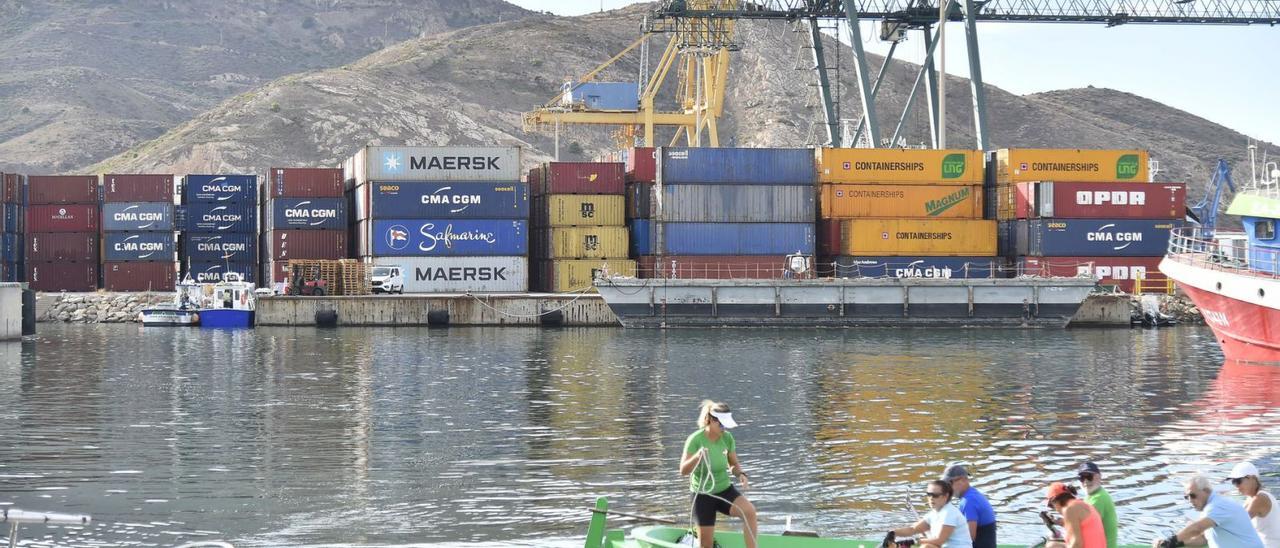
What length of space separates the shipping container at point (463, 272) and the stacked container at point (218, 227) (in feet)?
33.7

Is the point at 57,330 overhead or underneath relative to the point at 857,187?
underneath

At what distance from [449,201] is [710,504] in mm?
59742

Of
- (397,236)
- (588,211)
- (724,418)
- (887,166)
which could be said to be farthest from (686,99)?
(724,418)

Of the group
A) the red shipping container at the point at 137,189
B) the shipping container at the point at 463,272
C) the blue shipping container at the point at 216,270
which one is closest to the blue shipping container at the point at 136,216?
the red shipping container at the point at 137,189

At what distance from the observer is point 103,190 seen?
78562mm

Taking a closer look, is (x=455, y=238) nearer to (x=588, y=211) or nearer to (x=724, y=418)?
(x=588, y=211)

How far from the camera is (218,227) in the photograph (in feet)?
262

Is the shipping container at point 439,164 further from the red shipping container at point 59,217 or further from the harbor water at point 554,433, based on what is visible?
the harbor water at point 554,433

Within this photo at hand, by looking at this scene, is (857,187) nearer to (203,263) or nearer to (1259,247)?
(1259,247)

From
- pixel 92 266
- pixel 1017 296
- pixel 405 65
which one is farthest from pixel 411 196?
pixel 405 65

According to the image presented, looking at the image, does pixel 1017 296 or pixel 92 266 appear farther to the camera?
pixel 92 266

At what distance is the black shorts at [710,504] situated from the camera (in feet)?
52.2

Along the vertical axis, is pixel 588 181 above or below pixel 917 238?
above

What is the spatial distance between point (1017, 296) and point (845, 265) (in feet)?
27.5
